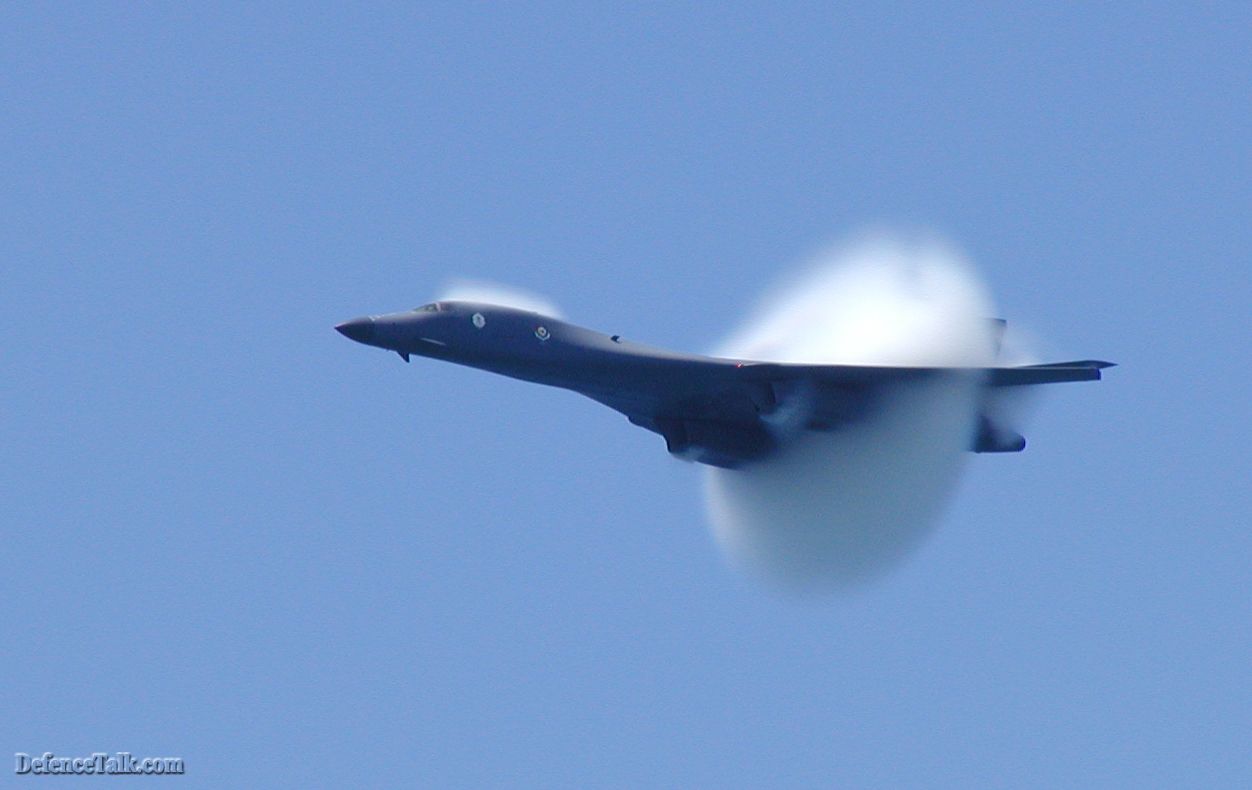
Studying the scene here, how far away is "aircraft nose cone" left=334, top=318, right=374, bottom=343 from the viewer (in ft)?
105

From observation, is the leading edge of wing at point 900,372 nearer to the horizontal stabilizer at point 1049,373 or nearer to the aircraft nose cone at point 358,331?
the horizontal stabilizer at point 1049,373

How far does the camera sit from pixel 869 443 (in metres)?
37.3

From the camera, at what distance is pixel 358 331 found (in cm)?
3200

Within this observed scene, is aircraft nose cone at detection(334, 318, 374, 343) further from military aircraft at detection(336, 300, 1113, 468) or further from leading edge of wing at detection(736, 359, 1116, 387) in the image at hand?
leading edge of wing at detection(736, 359, 1116, 387)

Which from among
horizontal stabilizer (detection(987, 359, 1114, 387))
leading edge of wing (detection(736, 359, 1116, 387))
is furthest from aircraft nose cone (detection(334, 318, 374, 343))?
horizontal stabilizer (detection(987, 359, 1114, 387))

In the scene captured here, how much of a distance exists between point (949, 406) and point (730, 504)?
5.19 meters

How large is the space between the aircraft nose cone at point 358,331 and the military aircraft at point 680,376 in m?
0.02

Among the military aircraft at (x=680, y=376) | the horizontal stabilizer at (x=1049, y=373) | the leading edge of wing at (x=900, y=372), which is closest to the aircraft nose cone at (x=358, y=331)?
the military aircraft at (x=680, y=376)

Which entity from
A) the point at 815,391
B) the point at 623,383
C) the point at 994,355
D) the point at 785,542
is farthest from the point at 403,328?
the point at 994,355

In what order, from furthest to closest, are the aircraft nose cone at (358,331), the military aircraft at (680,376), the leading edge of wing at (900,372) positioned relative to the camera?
the leading edge of wing at (900,372) < the military aircraft at (680,376) < the aircraft nose cone at (358,331)

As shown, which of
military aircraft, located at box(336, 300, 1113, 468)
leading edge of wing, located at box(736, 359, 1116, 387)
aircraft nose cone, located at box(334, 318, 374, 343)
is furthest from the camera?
leading edge of wing, located at box(736, 359, 1116, 387)

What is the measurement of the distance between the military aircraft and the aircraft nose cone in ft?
0.06

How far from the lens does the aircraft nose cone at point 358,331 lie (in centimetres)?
3200

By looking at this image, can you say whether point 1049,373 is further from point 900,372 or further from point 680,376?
point 680,376
